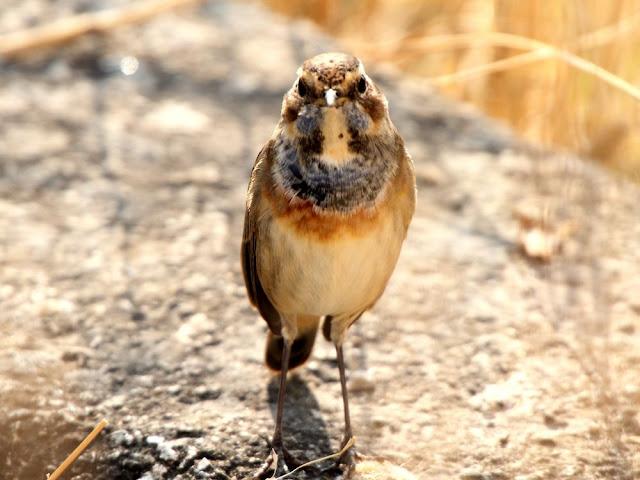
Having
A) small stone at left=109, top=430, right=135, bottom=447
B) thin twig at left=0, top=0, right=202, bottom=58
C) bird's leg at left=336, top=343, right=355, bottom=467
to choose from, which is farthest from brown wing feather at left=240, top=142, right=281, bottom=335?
thin twig at left=0, top=0, right=202, bottom=58

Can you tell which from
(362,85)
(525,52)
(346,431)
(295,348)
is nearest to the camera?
(362,85)

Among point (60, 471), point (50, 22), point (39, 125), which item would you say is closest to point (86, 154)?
point (39, 125)

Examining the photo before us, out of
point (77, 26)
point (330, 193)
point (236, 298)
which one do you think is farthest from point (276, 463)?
point (77, 26)

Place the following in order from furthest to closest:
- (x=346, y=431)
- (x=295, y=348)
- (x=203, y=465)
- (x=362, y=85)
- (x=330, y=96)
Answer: (x=295, y=348) → (x=346, y=431) → (x=203, y=465) → (x=362, y=85) → (x=330, y=96)

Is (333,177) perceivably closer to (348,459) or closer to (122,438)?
(348,459)

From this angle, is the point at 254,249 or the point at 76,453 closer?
the point at 76,453

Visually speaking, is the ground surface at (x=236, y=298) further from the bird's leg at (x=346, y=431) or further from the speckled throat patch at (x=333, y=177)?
the speckled throat patch at (x=333, y=177)

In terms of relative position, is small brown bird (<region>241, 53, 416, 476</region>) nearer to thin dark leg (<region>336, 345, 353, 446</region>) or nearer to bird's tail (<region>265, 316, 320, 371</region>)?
thin dark leg (<region>336, 345, 353, 446</region>)
